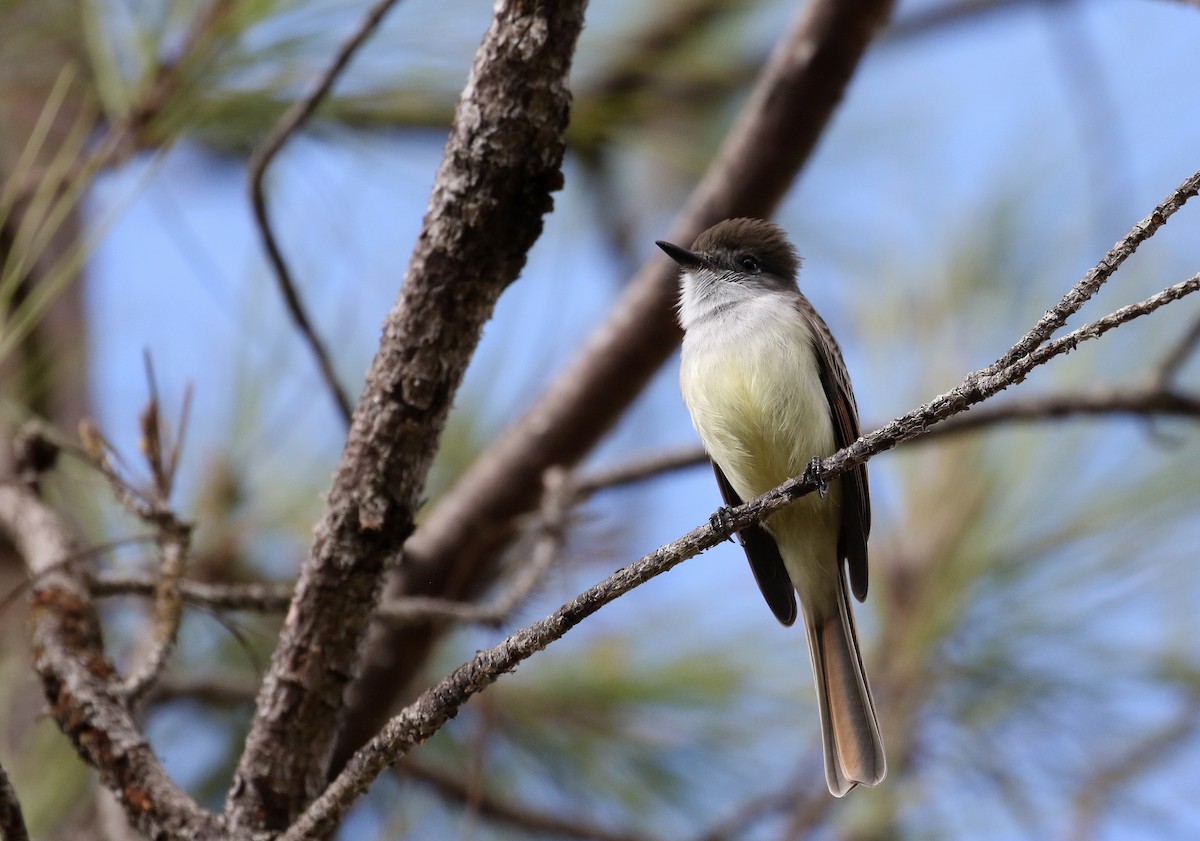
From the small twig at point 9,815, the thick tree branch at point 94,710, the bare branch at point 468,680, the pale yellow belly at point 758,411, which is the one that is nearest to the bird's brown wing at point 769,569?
the pale yellow belly at point 758,411

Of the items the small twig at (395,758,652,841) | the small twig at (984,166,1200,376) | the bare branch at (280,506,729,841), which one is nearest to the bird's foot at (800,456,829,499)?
the bare branch at (280,506,729,841)

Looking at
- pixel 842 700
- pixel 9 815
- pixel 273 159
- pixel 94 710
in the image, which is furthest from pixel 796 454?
pixel 9 815

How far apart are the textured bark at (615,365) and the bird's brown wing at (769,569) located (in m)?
0.51

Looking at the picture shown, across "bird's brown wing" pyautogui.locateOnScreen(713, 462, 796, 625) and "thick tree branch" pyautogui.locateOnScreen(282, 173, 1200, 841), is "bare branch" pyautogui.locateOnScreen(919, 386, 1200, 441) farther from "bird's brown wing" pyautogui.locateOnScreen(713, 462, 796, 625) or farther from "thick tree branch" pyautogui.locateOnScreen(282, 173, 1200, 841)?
"thick tree branch" pyautogui.locateOnScreen(282, 173, 1200, 841)

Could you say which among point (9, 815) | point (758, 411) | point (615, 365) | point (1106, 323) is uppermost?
point (615, 365)

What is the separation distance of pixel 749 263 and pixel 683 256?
23 centimetres

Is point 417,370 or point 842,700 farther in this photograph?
point 842,700

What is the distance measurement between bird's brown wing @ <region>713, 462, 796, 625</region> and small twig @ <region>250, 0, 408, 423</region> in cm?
85

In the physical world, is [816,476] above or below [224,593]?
below

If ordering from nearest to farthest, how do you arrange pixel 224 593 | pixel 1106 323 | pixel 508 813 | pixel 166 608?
pixel 1106 323 < pixel 166 608 < pixel 224 593 < pixel 508 813

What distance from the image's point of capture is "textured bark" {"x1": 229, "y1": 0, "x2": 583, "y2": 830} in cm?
174

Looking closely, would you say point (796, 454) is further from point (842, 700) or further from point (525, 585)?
point (525, 585)

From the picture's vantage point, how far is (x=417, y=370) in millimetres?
1782

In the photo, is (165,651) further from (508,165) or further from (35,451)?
(508,165)
